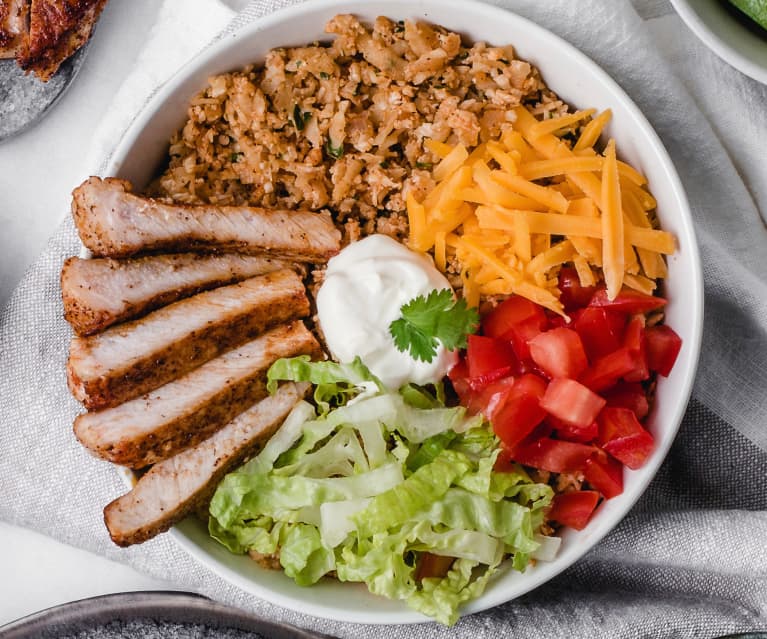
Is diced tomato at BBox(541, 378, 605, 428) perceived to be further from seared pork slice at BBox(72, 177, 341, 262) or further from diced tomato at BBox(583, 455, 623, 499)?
seared pork slice at BBox(72, 177, 341, 262)

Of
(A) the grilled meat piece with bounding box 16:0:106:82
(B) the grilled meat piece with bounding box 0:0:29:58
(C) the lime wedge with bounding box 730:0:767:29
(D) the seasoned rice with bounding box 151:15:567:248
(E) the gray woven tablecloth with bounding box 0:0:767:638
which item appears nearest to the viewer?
(C) the lime wedge with bounding box 730:0:767:29

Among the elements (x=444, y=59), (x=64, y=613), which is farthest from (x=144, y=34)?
(x=64, y=613)

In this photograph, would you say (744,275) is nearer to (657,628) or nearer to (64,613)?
(657,628)

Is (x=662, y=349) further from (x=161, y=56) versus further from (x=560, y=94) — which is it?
(x=161, y=56)

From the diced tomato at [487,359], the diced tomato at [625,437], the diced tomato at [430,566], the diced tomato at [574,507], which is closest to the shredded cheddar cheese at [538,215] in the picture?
the diced tomato at [487,359]

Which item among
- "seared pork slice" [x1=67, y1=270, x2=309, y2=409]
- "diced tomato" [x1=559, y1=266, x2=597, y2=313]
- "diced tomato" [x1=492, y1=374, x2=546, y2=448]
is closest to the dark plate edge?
"seared pork slice" [x1=67, y1=270, x2=309, y2=409]

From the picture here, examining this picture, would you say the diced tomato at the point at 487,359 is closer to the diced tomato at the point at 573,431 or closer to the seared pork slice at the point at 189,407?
the diced tomato at the point at 573,431
